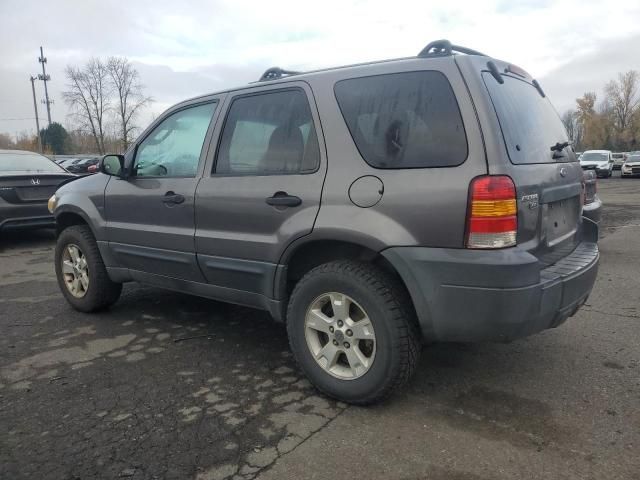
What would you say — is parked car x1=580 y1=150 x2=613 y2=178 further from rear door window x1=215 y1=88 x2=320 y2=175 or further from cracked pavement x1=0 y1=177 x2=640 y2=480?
rear door window x1=215 y1=88 x2=320 y2=175

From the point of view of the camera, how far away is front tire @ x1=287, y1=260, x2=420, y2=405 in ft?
8.83

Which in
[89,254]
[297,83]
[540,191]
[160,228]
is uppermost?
[297,83]

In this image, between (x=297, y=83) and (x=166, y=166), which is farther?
(x=166, y=166)

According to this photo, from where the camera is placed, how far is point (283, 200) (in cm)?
307

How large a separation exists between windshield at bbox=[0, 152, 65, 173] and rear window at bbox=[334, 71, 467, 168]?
23.6ft

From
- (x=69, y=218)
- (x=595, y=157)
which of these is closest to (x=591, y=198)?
(x=69, y=218)

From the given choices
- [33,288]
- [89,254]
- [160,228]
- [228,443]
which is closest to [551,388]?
[228,443]

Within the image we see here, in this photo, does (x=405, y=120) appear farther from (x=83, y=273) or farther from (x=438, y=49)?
(x=83, y=273)

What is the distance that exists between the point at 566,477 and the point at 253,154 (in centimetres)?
244

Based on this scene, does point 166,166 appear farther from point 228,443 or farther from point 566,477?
point 566,477

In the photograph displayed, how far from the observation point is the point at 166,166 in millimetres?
3891

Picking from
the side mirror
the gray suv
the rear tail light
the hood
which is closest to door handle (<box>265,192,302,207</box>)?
the gray suv

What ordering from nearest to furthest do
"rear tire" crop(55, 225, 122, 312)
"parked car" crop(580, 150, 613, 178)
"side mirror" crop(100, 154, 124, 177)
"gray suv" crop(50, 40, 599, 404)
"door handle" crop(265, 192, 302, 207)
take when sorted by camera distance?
"gray suv" crop(50, 40, 599, 404)
"door handle" crop(265, 192, 302, 207)
"side mirror" crop(100, 154, 124, 177)
"rear tire" crop(55, 225, 122, 312)
"parked car" crop(580, 150, 613, 178)

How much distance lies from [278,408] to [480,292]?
128 centimetres
